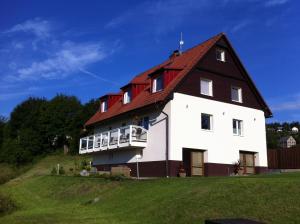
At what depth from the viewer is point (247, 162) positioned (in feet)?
105

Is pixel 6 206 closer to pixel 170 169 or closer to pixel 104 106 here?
pixel 170 169

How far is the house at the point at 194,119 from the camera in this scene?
90.7 feet

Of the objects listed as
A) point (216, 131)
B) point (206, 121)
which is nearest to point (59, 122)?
point (206, 121)

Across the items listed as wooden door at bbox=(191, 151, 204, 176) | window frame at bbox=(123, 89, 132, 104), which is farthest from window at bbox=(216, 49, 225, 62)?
window frame at bbox=(123, 89, 132, 104)

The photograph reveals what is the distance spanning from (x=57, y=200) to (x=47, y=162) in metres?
37.0

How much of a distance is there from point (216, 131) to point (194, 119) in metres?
2.20

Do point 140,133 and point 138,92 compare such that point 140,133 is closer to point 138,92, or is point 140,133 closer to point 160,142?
point 160,142

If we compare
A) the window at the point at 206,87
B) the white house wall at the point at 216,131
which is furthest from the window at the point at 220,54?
the white house wall at the point at 216,131

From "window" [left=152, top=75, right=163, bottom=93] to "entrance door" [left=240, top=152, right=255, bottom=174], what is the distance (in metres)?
8.25

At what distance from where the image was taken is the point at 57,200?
25094mm

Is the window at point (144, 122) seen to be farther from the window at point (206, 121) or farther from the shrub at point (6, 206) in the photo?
the shrub at point (6, 206)

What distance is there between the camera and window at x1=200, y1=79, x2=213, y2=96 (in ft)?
97.9

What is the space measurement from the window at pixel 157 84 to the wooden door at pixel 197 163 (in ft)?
17.0

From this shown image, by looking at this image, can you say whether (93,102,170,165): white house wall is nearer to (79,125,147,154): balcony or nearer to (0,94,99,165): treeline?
(79,125,147,154): balcony
